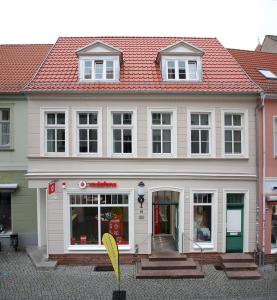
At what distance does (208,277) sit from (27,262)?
7293mm

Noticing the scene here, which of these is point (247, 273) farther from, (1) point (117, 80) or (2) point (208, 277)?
(1) point (117, 80)

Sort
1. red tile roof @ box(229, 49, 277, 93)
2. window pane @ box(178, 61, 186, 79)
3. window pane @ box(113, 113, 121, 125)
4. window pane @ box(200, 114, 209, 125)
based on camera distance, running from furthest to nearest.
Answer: red tile roof @ box(229, 49, 277, 93), window pane @ box(178, 61, 186, 79), window pane @ box(200, 114, 209, 125), window pane @ box(113, 113, 121, 125)

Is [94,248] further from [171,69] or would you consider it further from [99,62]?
[171,69]

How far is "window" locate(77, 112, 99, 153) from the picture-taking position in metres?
13.4

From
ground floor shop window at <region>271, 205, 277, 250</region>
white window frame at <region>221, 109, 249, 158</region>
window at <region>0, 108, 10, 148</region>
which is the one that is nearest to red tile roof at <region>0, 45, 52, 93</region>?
window at <region>0, 108, 10, 148</region>

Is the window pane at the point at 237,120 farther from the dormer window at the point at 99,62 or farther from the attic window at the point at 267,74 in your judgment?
the dormer window at the point at 99,62

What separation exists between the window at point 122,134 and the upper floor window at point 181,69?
8.50ft

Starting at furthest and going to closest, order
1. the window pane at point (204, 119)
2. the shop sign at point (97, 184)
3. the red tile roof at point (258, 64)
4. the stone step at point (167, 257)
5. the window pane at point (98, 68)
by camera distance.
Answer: the red tile roof at point (258, 64)
the window pane at point (98, 68)
the window pane at point (204, 119)
the shop sign at point (97, 184)
the stone step at point (167, 257)

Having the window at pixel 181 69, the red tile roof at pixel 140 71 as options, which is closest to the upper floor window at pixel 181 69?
the window at pixel 181 69

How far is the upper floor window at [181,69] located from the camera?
14086 mm

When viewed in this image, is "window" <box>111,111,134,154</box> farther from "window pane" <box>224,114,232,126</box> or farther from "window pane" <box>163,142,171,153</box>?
"window pane" <box>224,114,232,126</box>

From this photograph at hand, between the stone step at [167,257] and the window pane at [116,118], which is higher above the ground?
the window pane at [116,118]

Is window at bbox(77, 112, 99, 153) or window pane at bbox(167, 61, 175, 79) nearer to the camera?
window at bbox(77, 112, 99, 153)

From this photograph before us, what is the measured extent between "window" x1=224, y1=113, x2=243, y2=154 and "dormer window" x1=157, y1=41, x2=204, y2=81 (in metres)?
2.20
